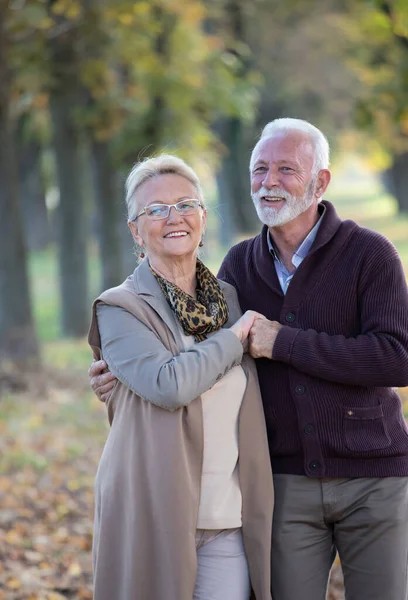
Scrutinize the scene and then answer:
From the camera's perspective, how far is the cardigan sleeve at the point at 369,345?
11.9 ft

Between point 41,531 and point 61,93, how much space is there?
32.5ft

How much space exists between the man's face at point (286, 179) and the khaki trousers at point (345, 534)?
1105 mm

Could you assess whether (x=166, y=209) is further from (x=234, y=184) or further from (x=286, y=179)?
(x=234, y=184)

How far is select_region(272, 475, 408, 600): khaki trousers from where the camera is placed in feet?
12.3

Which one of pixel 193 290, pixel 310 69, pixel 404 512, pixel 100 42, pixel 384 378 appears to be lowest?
pixel 404 512

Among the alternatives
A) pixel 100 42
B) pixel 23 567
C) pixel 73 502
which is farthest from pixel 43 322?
pixel 23 567

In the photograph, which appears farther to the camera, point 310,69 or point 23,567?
point 310,69

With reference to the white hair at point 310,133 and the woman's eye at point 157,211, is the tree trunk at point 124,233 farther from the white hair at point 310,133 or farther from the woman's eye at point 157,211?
the woman's eye at point 157,211

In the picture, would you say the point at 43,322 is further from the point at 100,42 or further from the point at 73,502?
the point at 73,502

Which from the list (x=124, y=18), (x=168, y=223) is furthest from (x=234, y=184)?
(x=168, y=223)

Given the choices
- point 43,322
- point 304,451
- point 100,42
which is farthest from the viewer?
point 43,322

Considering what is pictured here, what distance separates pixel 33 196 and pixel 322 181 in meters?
33.3

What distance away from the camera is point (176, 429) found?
348cm

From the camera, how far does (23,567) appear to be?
21.1 feet
